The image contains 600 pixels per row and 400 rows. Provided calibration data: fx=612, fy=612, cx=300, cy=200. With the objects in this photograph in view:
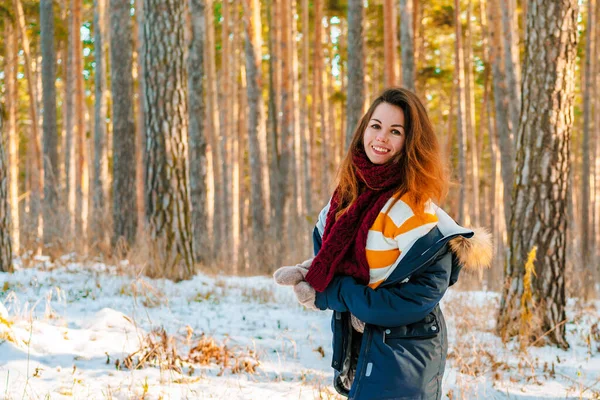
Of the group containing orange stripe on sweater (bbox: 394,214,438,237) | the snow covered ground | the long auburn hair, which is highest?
the long auburn hair

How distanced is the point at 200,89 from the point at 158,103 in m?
4.65

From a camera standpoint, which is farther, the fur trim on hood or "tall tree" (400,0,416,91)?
"tall tree" (400,0,416,91)

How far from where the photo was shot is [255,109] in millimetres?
12828

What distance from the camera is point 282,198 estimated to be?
1377cm

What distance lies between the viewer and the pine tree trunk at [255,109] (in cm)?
1245

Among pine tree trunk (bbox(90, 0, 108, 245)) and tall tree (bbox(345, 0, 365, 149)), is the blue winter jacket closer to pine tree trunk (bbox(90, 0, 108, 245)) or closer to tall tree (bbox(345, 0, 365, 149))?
tall tree (bbox(345, 0, 365, 149))

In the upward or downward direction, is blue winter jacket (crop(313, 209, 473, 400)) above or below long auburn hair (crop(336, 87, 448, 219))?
below

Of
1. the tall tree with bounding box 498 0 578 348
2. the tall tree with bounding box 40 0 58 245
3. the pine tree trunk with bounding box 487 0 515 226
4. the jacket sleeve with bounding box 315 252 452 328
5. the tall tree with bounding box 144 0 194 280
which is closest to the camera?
the jacket sleeve with bounding box 315 252 452 328

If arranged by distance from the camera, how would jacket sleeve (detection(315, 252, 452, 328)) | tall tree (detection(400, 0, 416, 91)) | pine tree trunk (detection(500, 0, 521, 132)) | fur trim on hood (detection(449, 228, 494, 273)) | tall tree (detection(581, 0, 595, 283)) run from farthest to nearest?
tall tree (detection(581, 0, 595, 283)), tall tree (detection(400, 0, 416, 91)), pine tree trunk (detection(500, 0, 521, 132)), fur trim on hood (detection(449, 228, 494, 273)), jacket sleeve (detection(315, 252, 452, 328))

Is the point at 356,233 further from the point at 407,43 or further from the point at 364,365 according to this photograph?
the point at 407,43

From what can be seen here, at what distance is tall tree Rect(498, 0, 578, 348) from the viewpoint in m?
5.39

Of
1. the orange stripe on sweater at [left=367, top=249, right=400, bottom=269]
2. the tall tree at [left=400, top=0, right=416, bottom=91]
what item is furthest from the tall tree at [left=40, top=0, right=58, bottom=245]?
the orange stripe on sweater at [left=367, top=249, right=400, bottom=269]

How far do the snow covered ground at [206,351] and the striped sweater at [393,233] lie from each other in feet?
5.41

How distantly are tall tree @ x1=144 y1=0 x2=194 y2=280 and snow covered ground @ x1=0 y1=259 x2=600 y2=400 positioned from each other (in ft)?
2.54
